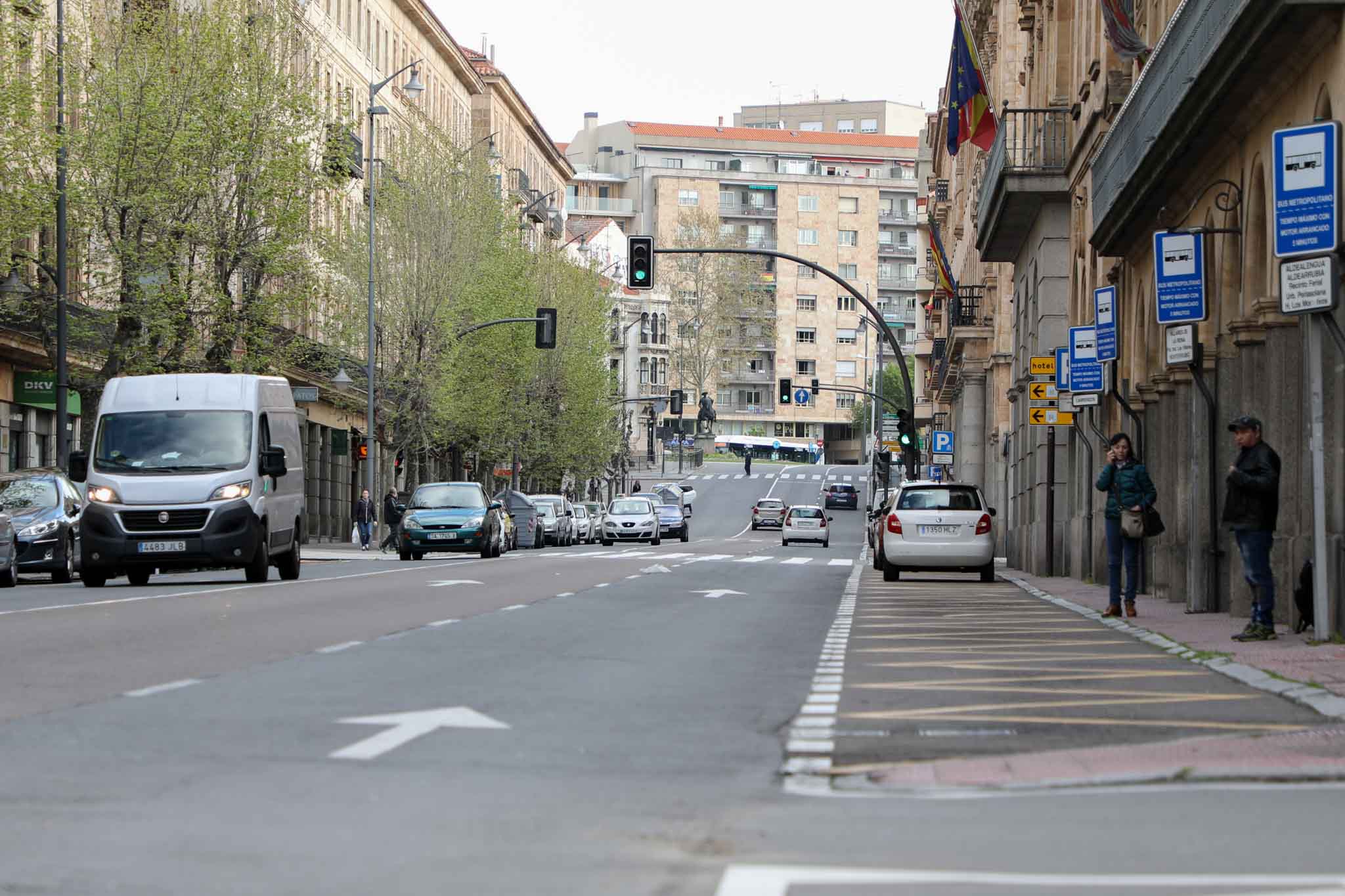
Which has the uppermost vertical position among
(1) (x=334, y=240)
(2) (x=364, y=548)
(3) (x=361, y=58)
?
(3) (x=361, y=58)

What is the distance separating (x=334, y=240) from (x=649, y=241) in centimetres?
2625

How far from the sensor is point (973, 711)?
11938mm

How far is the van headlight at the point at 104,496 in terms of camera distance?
95.2ft

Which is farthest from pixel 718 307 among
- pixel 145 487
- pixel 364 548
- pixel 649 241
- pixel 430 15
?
pixel 145 487

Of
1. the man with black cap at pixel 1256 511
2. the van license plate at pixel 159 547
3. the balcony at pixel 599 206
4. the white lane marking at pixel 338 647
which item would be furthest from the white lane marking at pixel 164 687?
the balcony at pixel 599 206

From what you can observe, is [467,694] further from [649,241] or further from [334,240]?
[334,240]

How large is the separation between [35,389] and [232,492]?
17.8m

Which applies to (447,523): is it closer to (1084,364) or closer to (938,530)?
(938,530)

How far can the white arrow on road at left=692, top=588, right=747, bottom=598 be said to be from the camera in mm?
27378

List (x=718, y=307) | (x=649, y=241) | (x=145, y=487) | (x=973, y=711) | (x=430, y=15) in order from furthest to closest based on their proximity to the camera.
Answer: (x=718, y=307), (x=430, y=15), (x=649, y=241), (x=145, y=487), (x=973, y=711)

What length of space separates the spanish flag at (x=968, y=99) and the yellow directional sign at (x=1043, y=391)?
28.0ft

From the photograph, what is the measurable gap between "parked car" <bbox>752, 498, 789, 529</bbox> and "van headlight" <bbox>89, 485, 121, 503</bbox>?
77241 mm

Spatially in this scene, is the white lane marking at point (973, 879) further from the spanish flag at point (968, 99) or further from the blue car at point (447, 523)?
the blue car at point (447, 523)

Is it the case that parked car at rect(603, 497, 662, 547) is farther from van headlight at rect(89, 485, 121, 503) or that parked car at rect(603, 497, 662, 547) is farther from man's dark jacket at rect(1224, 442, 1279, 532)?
man's dark jacket at rect(1224, 442, 1279, 532)
